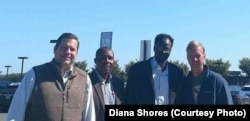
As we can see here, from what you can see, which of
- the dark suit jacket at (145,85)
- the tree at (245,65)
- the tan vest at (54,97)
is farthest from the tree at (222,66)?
the tan vest at (54,97)

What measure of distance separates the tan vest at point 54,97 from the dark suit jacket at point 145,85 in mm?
997

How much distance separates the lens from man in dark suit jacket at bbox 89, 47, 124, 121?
483 cm

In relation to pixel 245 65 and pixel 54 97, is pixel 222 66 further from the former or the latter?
pixel 54 97

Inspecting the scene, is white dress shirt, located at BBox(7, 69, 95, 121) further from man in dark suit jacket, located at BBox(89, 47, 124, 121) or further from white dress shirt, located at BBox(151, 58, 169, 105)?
white dress shirt, located at BBox(151, 58, 169, 105)

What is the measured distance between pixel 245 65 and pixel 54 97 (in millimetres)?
49927

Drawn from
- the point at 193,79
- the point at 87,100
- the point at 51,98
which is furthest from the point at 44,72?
the point at 193,79

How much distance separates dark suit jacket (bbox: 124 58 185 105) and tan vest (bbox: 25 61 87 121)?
997mm

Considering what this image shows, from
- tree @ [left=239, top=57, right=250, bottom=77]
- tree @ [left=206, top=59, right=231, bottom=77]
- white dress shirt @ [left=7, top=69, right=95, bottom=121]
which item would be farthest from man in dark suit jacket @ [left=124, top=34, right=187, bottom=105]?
tree @ [left=239, top=57, right=250, bottom=77]

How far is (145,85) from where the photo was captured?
5.11 meters

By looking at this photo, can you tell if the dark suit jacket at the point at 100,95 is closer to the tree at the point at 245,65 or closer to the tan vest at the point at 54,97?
the tan vest at the point at 54,97

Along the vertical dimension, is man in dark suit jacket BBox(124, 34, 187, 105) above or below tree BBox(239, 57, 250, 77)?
below

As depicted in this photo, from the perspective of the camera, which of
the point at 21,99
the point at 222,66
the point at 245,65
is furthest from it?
the point at 245,65

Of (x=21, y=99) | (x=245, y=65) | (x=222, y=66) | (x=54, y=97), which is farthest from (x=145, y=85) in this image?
(x=245, y=65)

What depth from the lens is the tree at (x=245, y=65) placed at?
50875 mm
